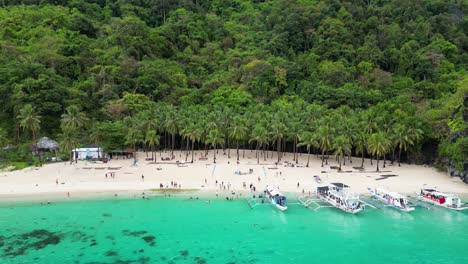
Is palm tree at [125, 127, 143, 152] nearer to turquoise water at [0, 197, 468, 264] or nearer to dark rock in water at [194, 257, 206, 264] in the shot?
turquoise water at [0, 197, 468, 264]

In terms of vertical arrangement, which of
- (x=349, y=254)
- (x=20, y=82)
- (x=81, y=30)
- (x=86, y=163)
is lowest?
(x=349, y=254)

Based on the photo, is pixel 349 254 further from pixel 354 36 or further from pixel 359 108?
pixel 354 36

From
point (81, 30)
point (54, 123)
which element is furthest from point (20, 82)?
point (81, 30)

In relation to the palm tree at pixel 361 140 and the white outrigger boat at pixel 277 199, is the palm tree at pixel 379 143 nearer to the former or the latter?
the palm tree at pixel 361 140

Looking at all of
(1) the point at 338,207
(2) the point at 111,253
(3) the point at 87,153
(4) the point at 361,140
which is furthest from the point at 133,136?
(4) the point at 361,140

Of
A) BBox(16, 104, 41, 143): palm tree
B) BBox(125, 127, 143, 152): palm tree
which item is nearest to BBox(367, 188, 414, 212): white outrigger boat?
BBox(125, 127, 143, 152): palm tree

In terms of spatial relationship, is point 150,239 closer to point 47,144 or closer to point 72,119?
point 72,119
